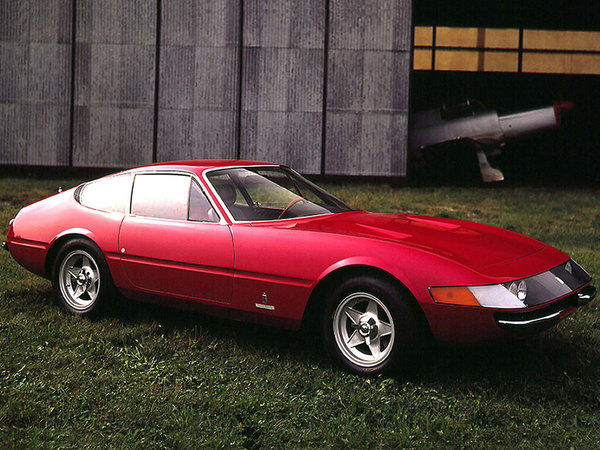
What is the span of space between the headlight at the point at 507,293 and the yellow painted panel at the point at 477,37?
21.1m

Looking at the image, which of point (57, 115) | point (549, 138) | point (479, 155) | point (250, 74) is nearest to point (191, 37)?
point (250, 74)

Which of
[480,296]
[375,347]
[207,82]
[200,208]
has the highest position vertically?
[207,82]

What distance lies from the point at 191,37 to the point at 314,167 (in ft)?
14.1

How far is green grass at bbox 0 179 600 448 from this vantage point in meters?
3.24

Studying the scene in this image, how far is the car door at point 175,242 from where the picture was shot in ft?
14.3

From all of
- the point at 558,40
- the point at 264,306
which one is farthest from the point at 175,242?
the point at 558,40

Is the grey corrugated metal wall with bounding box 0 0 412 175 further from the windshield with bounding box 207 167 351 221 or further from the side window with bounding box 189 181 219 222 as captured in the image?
the side window with bounding box 189 181 219 222

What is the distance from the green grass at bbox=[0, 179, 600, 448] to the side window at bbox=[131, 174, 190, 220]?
0.82 m

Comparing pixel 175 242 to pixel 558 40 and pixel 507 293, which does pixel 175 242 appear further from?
pixel 558 40

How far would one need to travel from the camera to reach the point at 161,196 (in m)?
4.86

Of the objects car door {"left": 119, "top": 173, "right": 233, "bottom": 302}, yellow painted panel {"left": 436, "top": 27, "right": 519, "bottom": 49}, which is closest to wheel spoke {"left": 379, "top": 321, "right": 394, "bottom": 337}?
car door {"left": 119, "top": 173, "right": 233, "bottom": 302}

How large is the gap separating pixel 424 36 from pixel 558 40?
15.6 ft

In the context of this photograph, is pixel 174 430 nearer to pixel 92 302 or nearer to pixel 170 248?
pixel 170 248

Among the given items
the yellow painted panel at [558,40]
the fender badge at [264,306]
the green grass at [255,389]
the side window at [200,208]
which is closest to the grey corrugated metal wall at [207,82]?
the yellow painted panel at [558,40]
